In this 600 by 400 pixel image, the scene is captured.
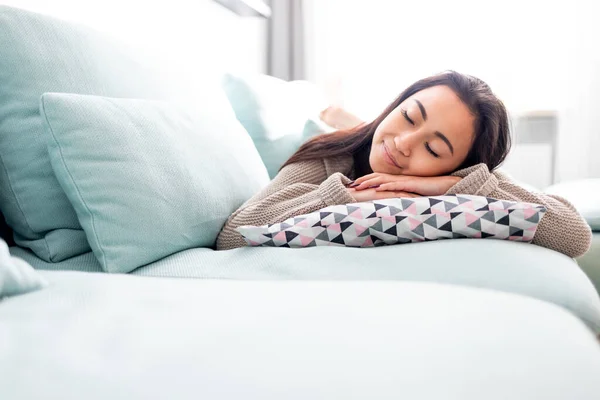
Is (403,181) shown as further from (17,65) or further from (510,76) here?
(510,76)

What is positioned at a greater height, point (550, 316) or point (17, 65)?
point (17, 65)

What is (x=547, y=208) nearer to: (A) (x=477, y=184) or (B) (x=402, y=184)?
(A) (x=477, y=184)

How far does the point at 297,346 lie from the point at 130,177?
1.81 feet

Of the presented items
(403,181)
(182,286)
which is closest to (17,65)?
(182,286)

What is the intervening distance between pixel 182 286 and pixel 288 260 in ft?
0.70

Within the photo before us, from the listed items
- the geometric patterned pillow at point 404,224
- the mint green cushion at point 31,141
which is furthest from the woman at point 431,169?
the mint green cushion at point 31,141

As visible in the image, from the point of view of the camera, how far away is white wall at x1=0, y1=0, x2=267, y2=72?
1494 mm

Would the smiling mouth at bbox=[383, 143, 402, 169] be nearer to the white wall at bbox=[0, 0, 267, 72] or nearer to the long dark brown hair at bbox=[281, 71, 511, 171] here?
the long dark brown hair at bbox=[281, 71, 511, 171]

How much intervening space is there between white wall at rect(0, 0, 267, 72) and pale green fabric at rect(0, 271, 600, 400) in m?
0.85

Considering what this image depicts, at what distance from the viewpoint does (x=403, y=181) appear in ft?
3.60

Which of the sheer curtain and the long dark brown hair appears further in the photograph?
the sheer curtain

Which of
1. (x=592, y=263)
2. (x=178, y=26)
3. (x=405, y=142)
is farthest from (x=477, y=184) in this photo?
(x=178, y=26)

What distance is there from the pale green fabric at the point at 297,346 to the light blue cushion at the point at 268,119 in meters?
1.15

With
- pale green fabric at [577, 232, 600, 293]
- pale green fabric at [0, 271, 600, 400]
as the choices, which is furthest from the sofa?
Result: pale green fabric at [577, 232, 600, 293]
